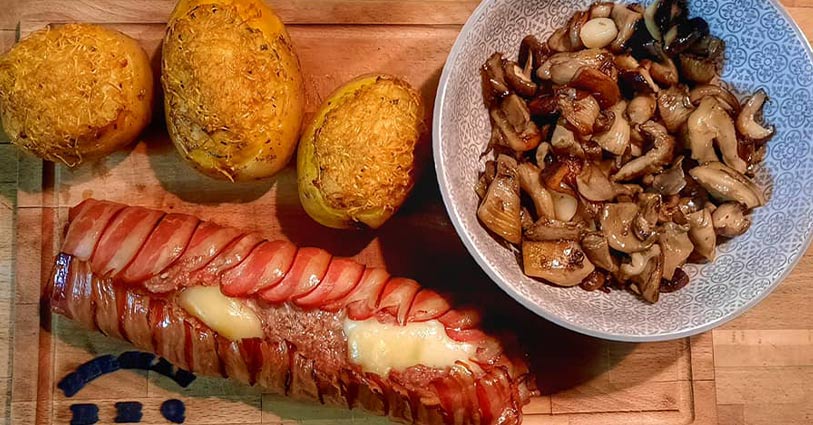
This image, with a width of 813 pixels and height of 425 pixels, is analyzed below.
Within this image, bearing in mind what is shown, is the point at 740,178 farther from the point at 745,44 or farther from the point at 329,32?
the point at 329,32

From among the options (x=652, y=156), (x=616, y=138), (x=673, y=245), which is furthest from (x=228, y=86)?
(x=673, y=245)

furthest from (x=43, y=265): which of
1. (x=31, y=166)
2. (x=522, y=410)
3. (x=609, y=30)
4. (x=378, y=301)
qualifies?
(x=609, y=30)

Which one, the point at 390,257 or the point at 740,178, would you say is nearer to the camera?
the point at 740,178

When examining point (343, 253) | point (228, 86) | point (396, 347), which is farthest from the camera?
point (343, 253)

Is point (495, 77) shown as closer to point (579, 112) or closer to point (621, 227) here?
point (579, 112)

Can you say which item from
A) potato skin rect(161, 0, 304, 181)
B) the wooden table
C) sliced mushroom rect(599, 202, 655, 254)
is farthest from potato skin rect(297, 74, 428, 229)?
sliced mushroom rect(599, 202, 655, 254)

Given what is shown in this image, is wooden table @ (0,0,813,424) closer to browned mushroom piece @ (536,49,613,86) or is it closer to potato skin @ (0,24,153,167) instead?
potato skin @ (0,24,153,167)
